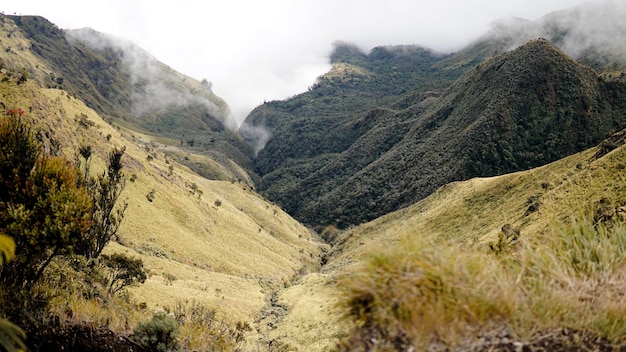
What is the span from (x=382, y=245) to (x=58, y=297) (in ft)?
35.7

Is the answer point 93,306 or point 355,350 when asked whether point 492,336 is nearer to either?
point 355,350

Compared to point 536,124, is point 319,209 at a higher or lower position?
lower

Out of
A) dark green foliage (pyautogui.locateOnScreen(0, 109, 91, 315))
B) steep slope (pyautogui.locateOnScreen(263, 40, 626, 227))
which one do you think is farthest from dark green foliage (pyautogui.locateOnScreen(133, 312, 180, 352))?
steep slope (pyautogui.locateOnScreen(263, 40, 626, 227))

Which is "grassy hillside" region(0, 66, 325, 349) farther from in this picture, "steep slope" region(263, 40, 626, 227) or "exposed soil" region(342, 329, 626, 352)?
"steep slope" region(263, 40, 626, 227)

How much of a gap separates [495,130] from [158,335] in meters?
114

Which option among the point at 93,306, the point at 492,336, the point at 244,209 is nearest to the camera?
the point at 492,336

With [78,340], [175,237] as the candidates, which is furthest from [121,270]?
[175,237]

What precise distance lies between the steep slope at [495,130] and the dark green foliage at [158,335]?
95377 mm

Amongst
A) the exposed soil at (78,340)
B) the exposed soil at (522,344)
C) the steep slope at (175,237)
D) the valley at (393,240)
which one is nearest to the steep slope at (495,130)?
the valley at (393,240)

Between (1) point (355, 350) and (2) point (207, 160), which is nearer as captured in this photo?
(1) point (355, 350)

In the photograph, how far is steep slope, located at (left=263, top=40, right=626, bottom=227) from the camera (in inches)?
4094

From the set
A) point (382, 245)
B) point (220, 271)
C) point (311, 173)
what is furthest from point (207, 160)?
point (382, 245)

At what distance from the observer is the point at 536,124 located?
109938 millimetres

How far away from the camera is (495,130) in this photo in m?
108
